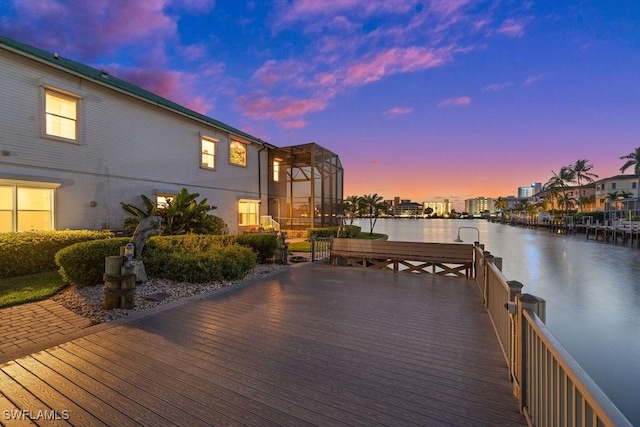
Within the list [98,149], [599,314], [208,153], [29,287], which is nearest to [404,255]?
[599,314]

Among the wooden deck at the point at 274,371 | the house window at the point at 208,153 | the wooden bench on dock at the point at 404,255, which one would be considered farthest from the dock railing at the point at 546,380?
the house window at the point at 208,153

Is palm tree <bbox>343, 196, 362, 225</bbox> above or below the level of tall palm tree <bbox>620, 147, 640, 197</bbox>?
below

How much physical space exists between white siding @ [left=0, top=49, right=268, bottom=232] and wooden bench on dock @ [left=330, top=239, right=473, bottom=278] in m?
8.85

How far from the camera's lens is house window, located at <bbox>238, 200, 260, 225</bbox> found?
18219 millimetres

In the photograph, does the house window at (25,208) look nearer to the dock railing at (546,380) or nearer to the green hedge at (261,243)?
the green hedge at (261,243)

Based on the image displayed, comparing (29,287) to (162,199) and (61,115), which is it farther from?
(162,199)

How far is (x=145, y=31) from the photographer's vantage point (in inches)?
530

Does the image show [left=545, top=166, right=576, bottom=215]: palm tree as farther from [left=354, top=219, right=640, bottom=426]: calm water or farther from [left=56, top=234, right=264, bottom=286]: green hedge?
[left=56, top=234, right=264, bottom=286]: green hedge

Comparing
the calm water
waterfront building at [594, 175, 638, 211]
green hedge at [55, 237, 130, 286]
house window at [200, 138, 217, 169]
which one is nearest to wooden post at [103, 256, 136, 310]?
green hedge at [55, 237, 130, 286]

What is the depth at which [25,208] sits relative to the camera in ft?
29.7

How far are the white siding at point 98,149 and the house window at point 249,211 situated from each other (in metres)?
2.38

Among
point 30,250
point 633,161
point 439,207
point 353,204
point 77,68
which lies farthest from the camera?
point 439,207

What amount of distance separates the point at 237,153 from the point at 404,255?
41.1ft

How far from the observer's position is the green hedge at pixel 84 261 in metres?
6.38
